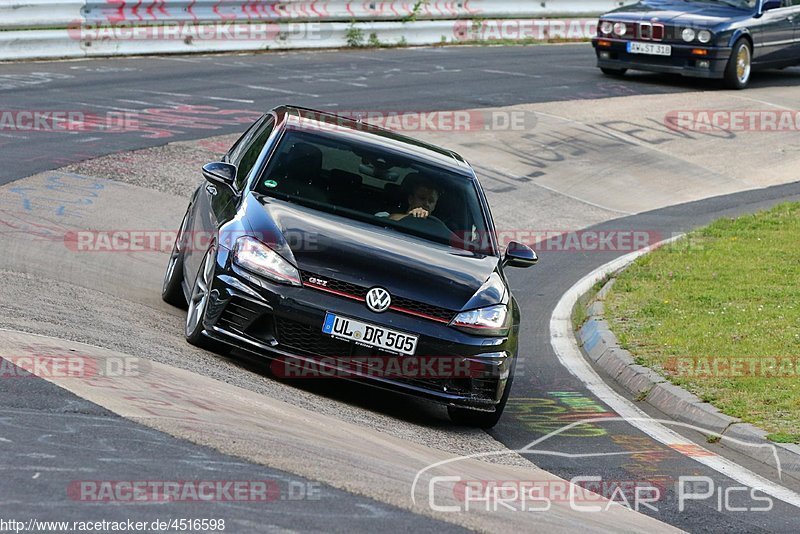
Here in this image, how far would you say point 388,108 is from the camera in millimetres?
18672

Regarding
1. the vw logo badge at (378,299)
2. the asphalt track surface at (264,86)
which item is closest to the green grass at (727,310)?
the vw logo badge at (378,299)

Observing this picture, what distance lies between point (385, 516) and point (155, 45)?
1826 cm

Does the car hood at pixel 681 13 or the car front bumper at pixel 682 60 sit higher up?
the car hood at pixel 681 13

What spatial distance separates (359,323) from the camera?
7.25 metres

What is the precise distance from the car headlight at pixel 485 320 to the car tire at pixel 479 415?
311mm

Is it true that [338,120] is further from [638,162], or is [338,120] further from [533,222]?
[638,162]

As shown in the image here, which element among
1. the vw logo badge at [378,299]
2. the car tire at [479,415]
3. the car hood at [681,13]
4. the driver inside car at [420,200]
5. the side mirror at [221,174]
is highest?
the car hood at [681,13]

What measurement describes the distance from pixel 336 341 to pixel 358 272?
0.42 metres

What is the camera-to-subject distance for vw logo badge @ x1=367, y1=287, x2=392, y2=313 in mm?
7289

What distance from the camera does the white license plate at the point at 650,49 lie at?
2146cm

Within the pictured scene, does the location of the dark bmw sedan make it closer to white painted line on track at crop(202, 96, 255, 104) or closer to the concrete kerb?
white painted line on track at crop(202, 96, 255, 104)

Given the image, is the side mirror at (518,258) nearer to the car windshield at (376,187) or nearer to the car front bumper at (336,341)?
the car windshield at (376,187)
